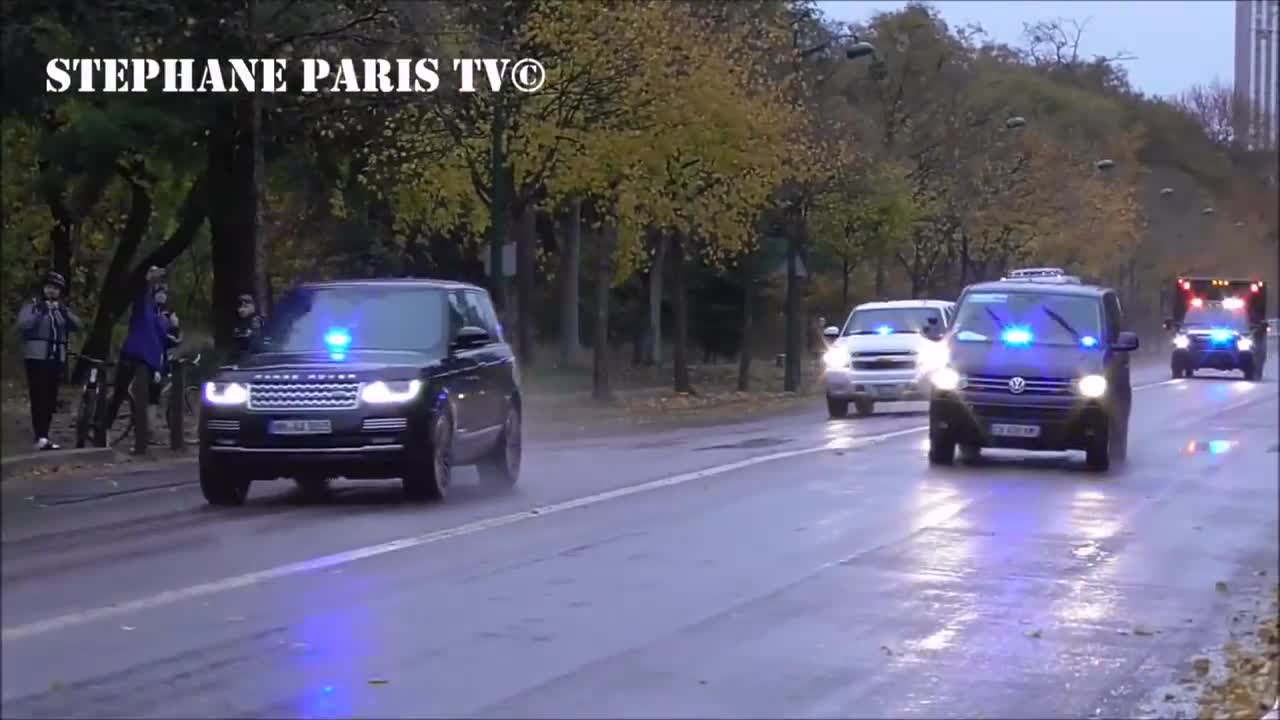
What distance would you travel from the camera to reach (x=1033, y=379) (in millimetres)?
20484

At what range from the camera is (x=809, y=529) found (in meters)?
15.0

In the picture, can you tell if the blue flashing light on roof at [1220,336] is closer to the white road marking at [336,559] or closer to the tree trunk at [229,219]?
the white road marking at [336,559]

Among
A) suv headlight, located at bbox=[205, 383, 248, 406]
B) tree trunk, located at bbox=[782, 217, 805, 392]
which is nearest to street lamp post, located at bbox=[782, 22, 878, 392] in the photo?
tree trunk, located at bbox=[782, 217, 805, 392]

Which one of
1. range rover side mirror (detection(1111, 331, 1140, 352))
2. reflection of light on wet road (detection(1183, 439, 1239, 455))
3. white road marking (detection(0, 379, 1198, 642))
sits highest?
range rover side mirror (detection(1111, 331, 1140, 352))

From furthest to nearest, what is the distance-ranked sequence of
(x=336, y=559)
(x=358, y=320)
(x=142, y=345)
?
(x=142, y=345) < (x=358, y=320) < (x=336, y=559)

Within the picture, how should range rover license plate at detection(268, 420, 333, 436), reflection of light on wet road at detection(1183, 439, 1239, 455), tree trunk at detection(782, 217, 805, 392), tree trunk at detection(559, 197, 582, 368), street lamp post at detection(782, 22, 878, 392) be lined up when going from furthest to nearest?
tree trunk at detection(559, 197, 582, 368), tree trunk at detection(782, 217, 805, 392), street lamp post at detection(782, 22, 878, 392), reflection of light on wet road at detection(1183, 439, 1239, 455), range rover license plate at detection(268, 420, 333, 436)

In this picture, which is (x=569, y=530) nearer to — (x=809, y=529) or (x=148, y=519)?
(x=809, y=529)

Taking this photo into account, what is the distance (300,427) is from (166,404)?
7343mm

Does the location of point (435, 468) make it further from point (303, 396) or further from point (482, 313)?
point (482, 313)

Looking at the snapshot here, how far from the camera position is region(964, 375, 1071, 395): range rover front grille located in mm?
20438

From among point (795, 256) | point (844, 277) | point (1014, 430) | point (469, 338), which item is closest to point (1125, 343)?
point (1014, 430)

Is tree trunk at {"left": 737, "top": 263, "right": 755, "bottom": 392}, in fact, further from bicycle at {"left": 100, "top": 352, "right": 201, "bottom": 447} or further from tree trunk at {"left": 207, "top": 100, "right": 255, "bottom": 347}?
bicycle at {"left": 100, "top": 352, "right": 201, "bottom": 447}

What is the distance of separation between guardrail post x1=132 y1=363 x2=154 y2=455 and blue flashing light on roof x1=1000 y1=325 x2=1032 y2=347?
9.13 meters

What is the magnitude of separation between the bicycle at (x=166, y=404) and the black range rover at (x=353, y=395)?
465 cm
